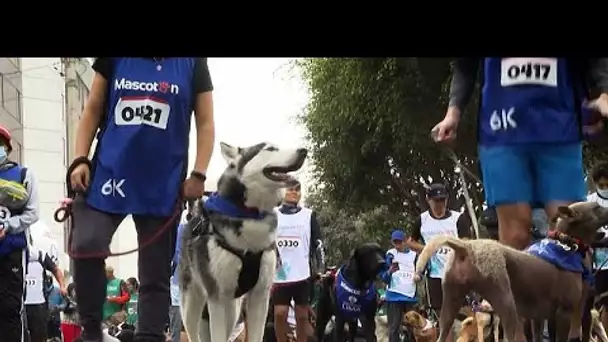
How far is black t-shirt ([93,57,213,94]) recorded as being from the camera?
17.6 ft

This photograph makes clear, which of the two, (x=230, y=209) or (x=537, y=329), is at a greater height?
(x=230, y=209)

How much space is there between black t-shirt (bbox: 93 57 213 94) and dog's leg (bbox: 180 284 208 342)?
43.2 inches

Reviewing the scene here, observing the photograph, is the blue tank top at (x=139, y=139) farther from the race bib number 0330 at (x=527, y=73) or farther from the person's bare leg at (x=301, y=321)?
the person's bare leg at (x=301, y=321)

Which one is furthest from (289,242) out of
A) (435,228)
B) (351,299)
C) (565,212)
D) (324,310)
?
(565,212)

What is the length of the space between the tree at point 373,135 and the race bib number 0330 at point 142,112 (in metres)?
12.8

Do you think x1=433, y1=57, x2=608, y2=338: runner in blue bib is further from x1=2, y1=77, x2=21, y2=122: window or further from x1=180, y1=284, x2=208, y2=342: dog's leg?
x1=2, y1=77, x2=21, y2=122: window

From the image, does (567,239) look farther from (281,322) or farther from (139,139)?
(281,322)

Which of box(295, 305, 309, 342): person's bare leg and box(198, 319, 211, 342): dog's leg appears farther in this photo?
box(295, 305, 309, 342): person's bare leg

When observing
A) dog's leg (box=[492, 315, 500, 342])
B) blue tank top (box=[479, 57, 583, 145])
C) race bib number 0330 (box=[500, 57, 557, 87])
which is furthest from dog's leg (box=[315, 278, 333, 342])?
race bib number 0330 (box=[500, 57, 557, 87])

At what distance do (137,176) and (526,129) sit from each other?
73.5 inches

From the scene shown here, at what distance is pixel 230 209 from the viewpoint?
583 cm

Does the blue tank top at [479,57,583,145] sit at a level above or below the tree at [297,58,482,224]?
below
